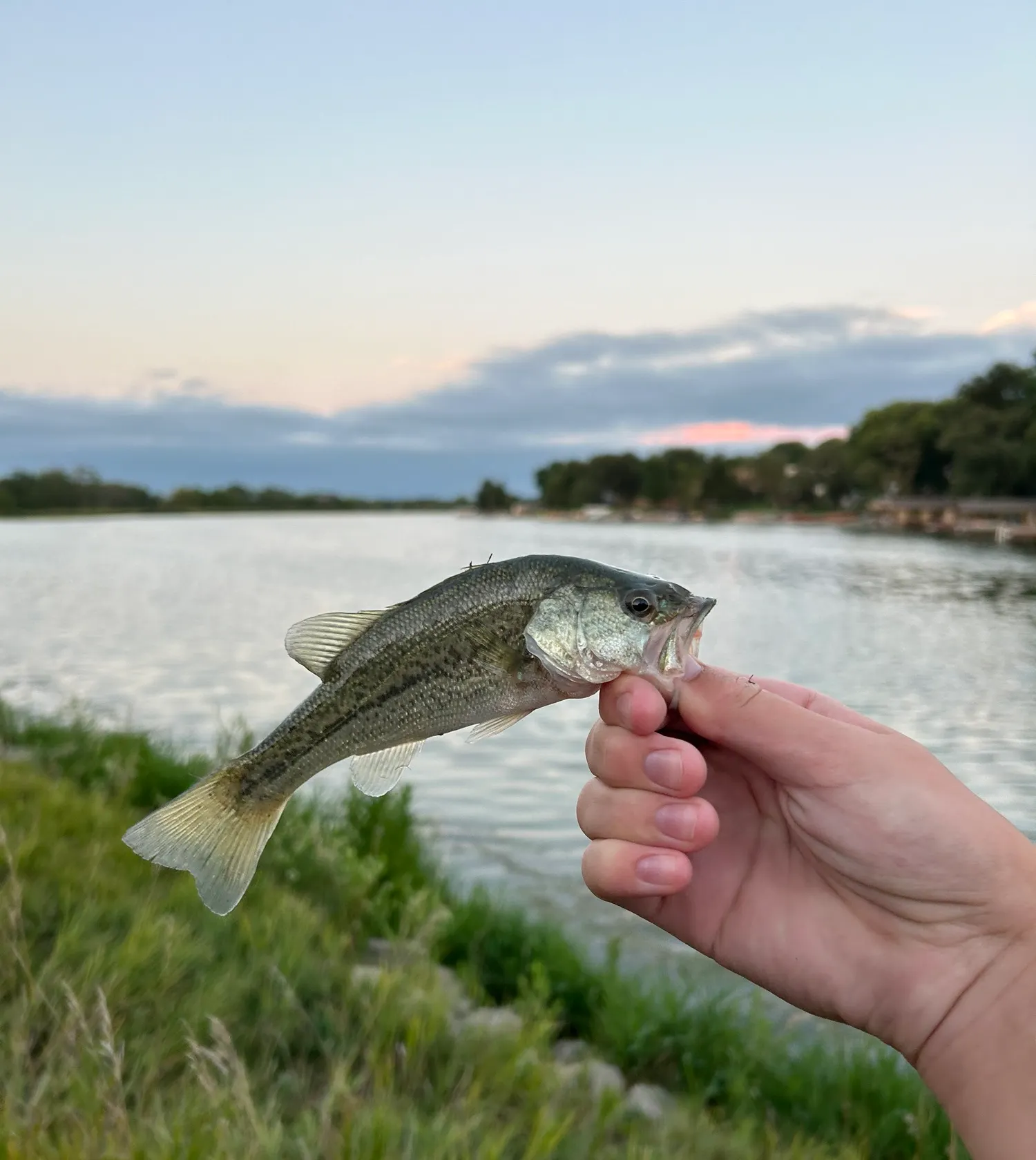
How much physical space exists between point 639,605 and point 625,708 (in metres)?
0.48

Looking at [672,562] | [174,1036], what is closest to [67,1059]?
[174,1036]

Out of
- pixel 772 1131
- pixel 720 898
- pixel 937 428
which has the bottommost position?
pixel 772 1131

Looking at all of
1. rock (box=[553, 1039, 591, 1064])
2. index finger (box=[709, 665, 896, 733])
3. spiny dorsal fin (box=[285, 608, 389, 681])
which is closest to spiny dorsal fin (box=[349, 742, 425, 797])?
spiny dorsal fin (box=[285, 608, 389, 681])

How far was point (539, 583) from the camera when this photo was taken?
3.06 metres

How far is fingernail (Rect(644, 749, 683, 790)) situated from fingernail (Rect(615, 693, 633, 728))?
0.66ft

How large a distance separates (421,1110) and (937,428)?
130 metres

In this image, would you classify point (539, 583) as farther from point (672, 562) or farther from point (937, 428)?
point (937, 428)

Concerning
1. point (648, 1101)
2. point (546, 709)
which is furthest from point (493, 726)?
point (546, 709)

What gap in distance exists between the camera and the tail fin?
2.79 metres

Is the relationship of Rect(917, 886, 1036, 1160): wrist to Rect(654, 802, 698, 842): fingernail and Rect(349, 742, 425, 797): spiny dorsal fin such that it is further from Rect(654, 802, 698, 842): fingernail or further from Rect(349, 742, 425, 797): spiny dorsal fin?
Rect(349, 742, 425, 797): spiny dorsal fin

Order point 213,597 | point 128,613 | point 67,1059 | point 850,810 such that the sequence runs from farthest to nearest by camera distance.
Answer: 1. point 213,597
2. point 128,613
3. point 67,1059
4. point 850,810

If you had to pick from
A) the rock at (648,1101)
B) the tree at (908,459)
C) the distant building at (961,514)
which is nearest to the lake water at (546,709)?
the rock at (648,1101)

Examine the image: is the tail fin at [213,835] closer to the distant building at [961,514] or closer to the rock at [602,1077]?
the rock at [602,1077]

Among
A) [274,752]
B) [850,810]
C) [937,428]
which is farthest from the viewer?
[937,428]
